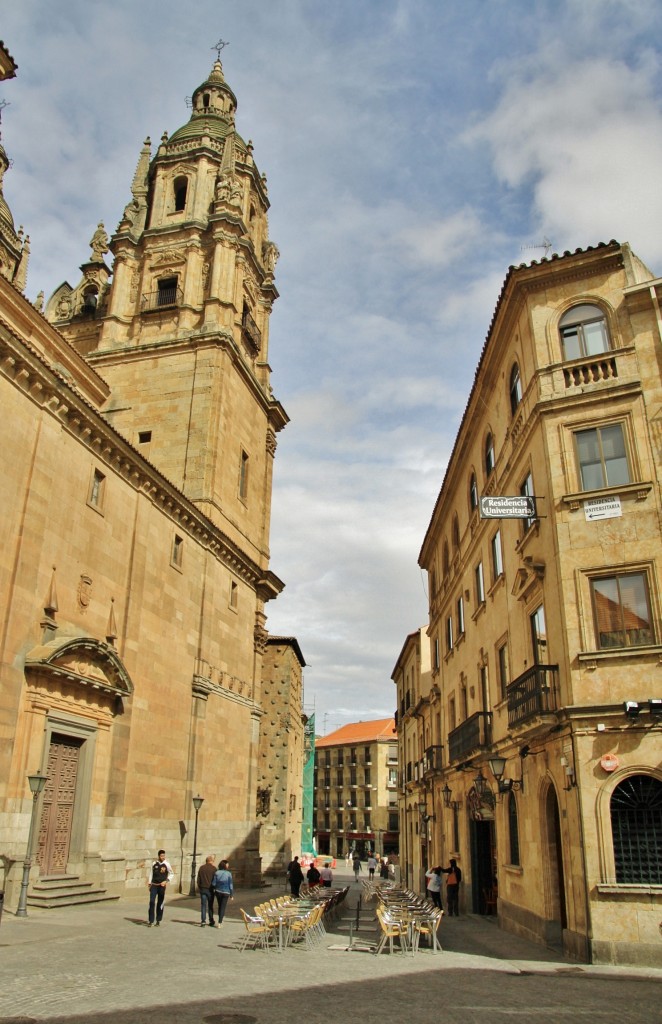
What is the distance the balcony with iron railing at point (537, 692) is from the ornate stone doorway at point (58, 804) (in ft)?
35.3

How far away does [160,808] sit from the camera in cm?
2312

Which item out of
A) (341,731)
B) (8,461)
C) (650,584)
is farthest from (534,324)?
(341,731)

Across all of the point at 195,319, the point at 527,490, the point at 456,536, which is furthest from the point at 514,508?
the point at 195,319

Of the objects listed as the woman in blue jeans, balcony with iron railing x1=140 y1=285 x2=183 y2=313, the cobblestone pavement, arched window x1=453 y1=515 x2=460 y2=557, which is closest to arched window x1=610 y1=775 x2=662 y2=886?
the cobblestone pavement

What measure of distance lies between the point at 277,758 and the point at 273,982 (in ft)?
115

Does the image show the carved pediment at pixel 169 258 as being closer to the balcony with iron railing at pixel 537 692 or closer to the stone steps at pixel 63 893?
the stone steps at pixel 63 893

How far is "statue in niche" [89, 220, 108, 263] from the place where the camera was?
3891 cm

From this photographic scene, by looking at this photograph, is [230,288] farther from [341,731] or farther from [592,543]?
[341,731]

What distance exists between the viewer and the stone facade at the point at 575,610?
1324 centimetres

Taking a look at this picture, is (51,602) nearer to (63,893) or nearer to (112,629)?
(112,629)

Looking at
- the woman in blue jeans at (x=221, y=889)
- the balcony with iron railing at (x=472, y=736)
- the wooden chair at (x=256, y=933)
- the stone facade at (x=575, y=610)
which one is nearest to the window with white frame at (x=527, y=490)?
the stone facade at (x=575, y=610)

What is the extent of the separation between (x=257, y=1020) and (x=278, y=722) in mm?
37806

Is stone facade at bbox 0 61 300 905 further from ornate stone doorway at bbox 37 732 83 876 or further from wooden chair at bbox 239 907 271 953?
wooden chair at bbox 239 907 271 953

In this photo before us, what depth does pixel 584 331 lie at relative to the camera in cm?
1692
